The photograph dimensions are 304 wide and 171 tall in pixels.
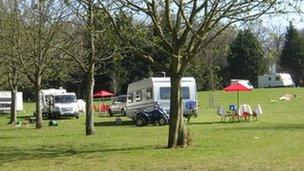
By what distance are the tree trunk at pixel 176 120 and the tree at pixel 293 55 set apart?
69.0 m

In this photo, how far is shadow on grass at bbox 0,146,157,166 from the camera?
15336mm

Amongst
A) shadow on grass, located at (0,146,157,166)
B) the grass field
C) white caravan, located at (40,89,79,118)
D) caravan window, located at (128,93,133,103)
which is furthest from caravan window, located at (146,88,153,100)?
shadow on grass, located at (0,146,157,166)

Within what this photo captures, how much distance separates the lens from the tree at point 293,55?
8369cm

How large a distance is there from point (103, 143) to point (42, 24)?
12.0m

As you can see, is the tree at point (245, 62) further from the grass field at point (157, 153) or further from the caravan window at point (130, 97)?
the grass field at point (157, 153)

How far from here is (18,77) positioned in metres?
37.4

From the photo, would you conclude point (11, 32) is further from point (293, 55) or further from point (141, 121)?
point (293, 55)

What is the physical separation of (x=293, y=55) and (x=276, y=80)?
6.05m

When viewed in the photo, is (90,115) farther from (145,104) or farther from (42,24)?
(145,104)

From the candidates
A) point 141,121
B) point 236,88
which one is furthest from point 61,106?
point 141,121

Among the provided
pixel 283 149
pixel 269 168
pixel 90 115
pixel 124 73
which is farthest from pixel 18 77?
pixel 124 73

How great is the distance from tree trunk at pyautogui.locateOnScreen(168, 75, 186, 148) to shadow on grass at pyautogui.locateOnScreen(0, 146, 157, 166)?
2.02ft

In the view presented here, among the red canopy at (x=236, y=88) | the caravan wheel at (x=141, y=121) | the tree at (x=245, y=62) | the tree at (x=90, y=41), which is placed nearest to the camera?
the tree at (x=90, y=41)

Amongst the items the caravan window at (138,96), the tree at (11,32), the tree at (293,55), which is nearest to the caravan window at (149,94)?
the caravan window at (138,96)
